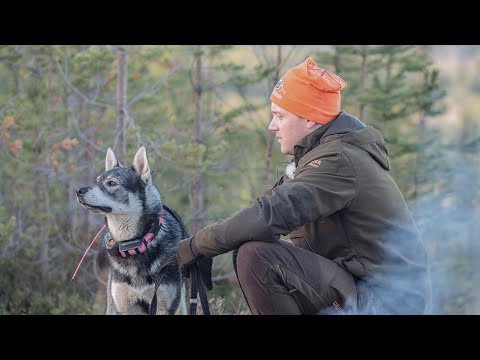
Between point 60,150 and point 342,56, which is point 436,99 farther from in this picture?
point 60,150

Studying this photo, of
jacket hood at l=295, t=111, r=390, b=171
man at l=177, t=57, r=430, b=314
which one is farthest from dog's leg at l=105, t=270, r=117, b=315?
jacket hood at l=295, t=111, r=390, b=171

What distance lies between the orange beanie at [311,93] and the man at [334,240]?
0.15 feet

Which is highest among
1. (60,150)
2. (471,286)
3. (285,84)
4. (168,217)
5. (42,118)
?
(285,84)

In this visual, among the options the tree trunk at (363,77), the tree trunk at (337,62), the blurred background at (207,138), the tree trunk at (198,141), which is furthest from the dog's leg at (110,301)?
the tree trunk at (337,62)

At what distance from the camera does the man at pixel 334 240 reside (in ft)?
13.0

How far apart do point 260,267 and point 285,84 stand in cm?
121

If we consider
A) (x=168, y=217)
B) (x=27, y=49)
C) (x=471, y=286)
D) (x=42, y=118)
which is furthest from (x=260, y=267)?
(x=471, y=286)

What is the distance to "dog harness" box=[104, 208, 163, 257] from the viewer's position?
523 cm

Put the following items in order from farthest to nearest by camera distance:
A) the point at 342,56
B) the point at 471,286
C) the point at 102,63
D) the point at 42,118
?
the point at 342,56 → the point at 471,286 → the point at 42,118 → the point at 102,63

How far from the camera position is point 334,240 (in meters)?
4.17

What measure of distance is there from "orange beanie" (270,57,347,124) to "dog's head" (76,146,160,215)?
1.54 m

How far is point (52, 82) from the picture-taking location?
572 inches

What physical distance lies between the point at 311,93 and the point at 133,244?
1953mm

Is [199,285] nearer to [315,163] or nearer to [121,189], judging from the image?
[315,163]
